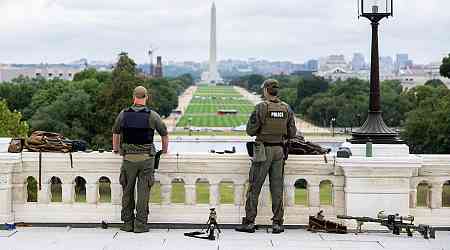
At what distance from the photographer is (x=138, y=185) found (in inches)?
446

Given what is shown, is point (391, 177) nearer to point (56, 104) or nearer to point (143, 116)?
point (143, 116)

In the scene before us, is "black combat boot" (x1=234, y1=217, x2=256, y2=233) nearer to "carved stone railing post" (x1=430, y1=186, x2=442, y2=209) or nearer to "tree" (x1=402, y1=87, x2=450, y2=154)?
"carved stone railing post" (x1=430, y1=186, x2=442, y2=209)

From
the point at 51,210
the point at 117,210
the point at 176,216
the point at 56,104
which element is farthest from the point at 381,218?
the point at 56,104

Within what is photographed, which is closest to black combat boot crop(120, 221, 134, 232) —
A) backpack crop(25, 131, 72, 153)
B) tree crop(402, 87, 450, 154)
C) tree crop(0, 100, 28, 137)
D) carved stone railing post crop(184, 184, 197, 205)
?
carved stone railing post crop(184, 184, 197, 205)

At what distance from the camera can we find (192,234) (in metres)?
11.1

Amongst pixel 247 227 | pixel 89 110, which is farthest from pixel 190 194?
pixel 89 110

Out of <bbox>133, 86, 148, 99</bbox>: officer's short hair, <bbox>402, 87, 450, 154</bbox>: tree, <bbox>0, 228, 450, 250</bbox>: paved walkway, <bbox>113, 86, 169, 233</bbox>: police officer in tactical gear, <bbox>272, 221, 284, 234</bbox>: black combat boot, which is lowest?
<bbox>402, 87, 450, 154</bbox>: tree

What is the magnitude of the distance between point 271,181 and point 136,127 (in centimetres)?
189

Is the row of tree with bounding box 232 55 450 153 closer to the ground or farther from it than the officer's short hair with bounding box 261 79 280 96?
closer to the ground

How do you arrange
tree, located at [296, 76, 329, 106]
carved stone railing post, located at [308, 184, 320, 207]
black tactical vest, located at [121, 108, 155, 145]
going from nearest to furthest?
black tactical vest, located at [121, 108, 155, 145], carved stone railing post, located at [308, 184, 320, 207], tree, located at [296, 76, 329, 106]

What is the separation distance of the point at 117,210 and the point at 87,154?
0.87m

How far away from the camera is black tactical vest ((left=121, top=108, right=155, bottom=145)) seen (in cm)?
1118

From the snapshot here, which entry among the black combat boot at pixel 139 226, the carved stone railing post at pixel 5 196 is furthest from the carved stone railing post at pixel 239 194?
the carved stone railing post at pixel 5 196

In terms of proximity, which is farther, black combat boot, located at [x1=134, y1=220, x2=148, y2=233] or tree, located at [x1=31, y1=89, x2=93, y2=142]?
tree, located at [x1=31, y1=89, x2=93, y2=142]
